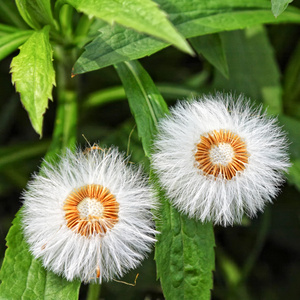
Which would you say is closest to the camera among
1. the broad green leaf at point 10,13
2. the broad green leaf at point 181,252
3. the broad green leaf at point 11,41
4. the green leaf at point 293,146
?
the broad green leaf at point 181,252

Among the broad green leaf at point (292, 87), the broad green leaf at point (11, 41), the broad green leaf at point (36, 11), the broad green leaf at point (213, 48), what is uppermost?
the broad green leaf at point (292, 87)

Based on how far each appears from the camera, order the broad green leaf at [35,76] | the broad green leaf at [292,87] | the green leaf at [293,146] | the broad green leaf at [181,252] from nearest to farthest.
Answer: the broad green leaf at [35,76] < the broad green leaf at [181,252] < the green leaf at [293,146] < the broad green leaf at [292,87]

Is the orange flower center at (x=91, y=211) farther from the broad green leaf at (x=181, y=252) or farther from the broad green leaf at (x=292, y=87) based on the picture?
the broad green leaf at (x=292, y=87)

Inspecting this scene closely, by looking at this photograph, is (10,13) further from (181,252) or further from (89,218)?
(181,252)

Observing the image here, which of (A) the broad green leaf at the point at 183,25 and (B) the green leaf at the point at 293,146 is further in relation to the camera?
(B) the green leaf at the point at 293,146

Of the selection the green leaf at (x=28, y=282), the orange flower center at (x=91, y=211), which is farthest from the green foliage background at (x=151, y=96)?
the orange flower center at (x=91, y=211)

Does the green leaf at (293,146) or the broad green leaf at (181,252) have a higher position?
the green leaf at (293,146)

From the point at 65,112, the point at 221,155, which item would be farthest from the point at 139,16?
the point at 65,112

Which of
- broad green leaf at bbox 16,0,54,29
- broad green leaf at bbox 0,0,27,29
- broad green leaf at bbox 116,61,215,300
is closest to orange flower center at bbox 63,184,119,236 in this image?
broad green leaf at bbox 116,61,215,300

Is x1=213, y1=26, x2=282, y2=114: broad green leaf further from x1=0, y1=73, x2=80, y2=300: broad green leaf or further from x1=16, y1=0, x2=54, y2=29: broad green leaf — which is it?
x1=0, y1=73, x2=80, y2=300: broad green leaf
